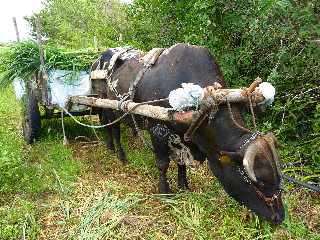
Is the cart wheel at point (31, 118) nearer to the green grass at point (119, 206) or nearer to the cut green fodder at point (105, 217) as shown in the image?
the green grass at point (119, 206)


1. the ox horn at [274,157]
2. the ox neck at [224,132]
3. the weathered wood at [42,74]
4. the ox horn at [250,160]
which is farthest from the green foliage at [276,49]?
the weathered wood at [42,74]

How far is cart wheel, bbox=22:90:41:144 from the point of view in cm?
680

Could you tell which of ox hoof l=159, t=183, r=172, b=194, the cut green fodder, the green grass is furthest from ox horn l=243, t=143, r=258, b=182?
ox hoof l=159, t=183, r=172, b=194

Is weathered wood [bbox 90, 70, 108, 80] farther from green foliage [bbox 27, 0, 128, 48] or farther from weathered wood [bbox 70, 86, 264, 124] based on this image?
green foliage [bbox 27, 0, 128, 48]

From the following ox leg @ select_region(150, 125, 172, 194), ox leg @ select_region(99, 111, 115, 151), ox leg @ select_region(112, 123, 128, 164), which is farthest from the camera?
ox leg @ select_region(99, 111, 115, 151)

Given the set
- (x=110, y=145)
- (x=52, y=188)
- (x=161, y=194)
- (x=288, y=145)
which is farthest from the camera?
(x=110, y=145)

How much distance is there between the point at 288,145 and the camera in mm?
5836

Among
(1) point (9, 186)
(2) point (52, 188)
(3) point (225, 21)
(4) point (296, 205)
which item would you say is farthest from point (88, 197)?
(3) point (225, 21)

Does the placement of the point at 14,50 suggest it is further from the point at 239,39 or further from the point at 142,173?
the point at 239,39

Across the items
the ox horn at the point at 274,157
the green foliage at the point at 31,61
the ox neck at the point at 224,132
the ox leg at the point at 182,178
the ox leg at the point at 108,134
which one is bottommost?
the ox leg at the point at 182,178

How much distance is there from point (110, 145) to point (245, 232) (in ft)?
10.9

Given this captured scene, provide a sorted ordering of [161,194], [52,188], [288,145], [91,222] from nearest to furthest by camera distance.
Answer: [91,222] < [161,194] < [52,188] < [288,145]

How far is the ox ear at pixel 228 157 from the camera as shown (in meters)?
3.83

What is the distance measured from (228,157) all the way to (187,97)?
0.62 metres
